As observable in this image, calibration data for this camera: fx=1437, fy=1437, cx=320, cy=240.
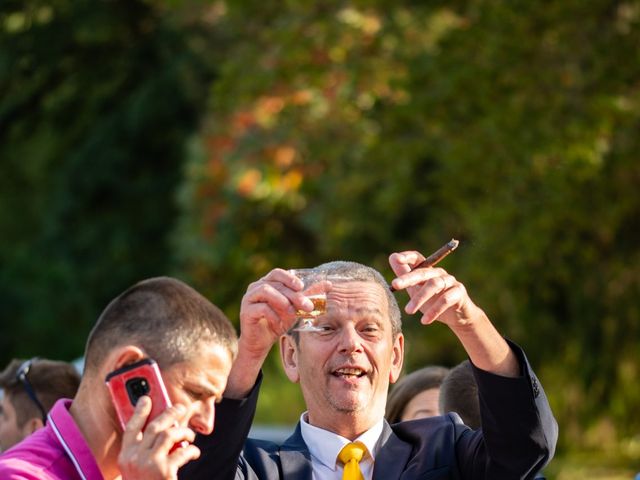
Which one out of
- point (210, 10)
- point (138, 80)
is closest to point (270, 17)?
point (210, 10)

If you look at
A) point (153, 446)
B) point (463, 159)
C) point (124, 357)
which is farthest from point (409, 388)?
point (463, 159)

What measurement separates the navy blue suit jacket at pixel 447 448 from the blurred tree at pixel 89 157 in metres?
9.65

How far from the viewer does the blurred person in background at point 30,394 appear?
6.02 m

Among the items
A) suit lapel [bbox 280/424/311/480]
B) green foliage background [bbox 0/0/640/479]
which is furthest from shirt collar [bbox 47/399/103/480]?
green foliage background [bbox 0/0/640/479]

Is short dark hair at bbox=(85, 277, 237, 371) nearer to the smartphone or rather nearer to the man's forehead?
the smartphone

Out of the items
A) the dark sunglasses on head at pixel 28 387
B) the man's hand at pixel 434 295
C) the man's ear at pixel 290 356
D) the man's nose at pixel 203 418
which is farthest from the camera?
the dark sunglasses on head at pixel 28 387

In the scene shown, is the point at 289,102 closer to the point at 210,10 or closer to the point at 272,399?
the point at 210,10

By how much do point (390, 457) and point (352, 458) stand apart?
130 mm

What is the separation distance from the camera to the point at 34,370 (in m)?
6.18

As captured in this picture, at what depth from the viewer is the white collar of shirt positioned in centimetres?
479

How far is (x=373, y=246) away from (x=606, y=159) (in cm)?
364

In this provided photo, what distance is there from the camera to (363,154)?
599 inches

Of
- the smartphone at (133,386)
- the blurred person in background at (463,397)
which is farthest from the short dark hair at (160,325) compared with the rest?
the blurred person in background at (463,397)

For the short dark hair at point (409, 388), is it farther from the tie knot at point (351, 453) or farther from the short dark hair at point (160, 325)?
the short dark hair at point (160, 325)
